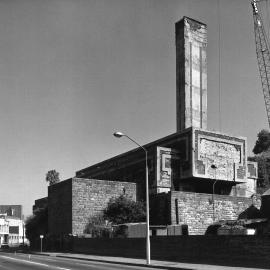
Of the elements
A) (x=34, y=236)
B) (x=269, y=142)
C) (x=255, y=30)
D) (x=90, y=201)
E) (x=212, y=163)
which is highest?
(x=255, y=30)

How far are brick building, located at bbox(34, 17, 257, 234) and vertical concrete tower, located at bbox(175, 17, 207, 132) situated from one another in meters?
13.8

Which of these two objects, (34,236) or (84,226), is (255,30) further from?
(34,236)

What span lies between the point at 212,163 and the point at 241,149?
611 cm

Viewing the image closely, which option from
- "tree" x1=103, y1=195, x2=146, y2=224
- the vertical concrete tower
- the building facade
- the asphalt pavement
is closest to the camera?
the asphalt pavement

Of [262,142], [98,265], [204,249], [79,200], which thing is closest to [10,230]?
[262,142]

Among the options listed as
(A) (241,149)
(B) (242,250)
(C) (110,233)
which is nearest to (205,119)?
(A) (241,149)

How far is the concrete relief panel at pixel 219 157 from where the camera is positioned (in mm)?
59594

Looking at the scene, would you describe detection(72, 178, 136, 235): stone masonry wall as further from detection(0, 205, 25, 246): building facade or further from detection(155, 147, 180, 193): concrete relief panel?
detection(0, 205, 25, 246): building facade

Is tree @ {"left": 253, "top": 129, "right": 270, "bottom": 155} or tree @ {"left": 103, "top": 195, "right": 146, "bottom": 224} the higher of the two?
tree @ {"left": 253, "top": 129, "right": 270, "bottom": 155}

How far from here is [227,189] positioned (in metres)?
64.8

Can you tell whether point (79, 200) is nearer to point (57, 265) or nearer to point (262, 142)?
point (57, 265)

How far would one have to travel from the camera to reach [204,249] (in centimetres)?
3092

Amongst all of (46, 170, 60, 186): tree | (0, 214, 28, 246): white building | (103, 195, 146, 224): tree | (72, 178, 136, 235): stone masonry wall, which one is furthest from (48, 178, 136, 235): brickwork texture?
(0, 214, 28, 246): white building

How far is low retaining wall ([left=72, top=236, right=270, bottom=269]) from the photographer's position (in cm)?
2666
